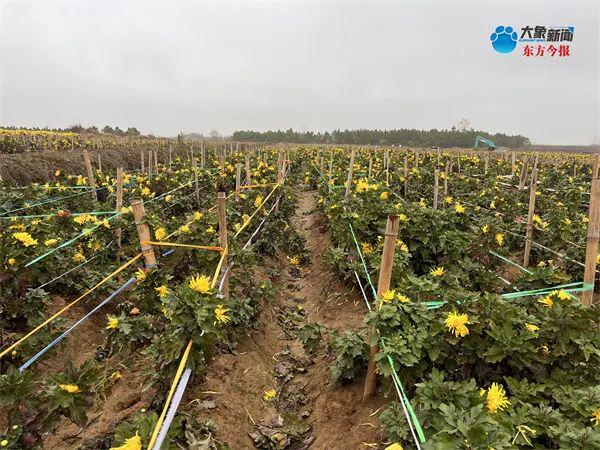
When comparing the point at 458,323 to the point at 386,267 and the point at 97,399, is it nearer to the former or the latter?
the point at 386,267

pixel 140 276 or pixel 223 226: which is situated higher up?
pixel 223 226

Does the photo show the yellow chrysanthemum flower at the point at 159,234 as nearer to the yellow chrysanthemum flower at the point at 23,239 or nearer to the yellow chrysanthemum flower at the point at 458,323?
the yellow chrysanthemum flower at the point at 23,239

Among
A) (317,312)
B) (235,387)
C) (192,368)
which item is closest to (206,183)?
(317,312)

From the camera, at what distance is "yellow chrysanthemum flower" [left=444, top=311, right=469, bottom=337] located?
9.04 feet

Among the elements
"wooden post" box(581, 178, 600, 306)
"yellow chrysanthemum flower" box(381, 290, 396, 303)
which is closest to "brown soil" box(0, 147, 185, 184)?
"yellow chrysanthemum flower" box(381, 290, 396, 303)

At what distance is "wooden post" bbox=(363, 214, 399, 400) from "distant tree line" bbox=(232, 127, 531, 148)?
224ft

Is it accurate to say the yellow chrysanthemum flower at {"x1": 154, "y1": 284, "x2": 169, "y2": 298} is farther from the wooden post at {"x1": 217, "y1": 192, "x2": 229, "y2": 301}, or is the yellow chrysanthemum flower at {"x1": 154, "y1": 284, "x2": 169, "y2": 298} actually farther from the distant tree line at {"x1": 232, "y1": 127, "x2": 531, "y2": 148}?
the distant tree line at {"x1": 232, "y1": 127, "x2": 531, "y2": 148}

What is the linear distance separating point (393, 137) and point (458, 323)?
3308 inches

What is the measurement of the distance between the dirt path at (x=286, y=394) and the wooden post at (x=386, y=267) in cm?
18

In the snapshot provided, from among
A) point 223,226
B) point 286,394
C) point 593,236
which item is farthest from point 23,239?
point 593,236

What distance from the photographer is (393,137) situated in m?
82.8

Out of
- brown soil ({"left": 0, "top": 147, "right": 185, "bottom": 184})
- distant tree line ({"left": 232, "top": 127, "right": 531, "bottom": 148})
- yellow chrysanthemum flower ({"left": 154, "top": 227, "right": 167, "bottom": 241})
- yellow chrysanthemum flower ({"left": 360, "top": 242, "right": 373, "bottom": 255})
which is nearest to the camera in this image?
yellow chrysanthemum flower ({"left": 154, "top": 227, "right": 167, "bottom": 241})

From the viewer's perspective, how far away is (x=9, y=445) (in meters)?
2.34

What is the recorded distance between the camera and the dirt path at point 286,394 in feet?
11.4
